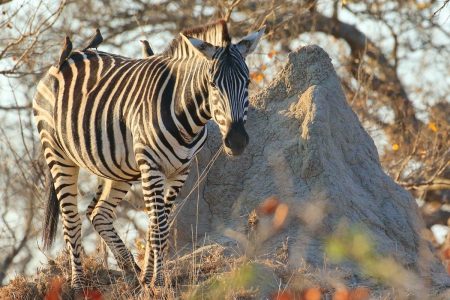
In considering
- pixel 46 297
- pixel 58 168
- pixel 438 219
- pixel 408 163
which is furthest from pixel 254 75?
pixel 46 297

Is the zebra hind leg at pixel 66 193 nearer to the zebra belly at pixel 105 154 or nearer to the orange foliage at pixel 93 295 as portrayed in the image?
the zebra belly at pixel 105 154

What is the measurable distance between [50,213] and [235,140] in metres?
2.83

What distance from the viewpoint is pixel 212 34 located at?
825 cm

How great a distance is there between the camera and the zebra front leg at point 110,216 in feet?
30.4

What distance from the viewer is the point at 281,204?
866 cm

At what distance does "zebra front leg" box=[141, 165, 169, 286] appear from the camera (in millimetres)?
8219

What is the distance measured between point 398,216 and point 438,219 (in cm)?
793

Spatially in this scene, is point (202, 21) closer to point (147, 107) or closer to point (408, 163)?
point (408, 163)

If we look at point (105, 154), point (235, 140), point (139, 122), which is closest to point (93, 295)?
point (105, 154)

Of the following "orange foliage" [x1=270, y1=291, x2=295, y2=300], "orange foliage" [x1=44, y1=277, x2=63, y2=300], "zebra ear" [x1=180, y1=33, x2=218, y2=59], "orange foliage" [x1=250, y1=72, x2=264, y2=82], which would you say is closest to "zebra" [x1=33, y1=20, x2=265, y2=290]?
"zebra ear" [x1=180, y1=33, x2=218, y2=59]

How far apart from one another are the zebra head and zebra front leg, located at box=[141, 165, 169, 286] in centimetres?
76

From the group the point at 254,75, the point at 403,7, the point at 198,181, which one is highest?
the point at 403,7

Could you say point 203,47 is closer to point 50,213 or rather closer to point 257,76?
point 50,213

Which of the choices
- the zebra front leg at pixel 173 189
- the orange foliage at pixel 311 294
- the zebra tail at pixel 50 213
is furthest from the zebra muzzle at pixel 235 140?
the zebra tail at pixel 50 213
